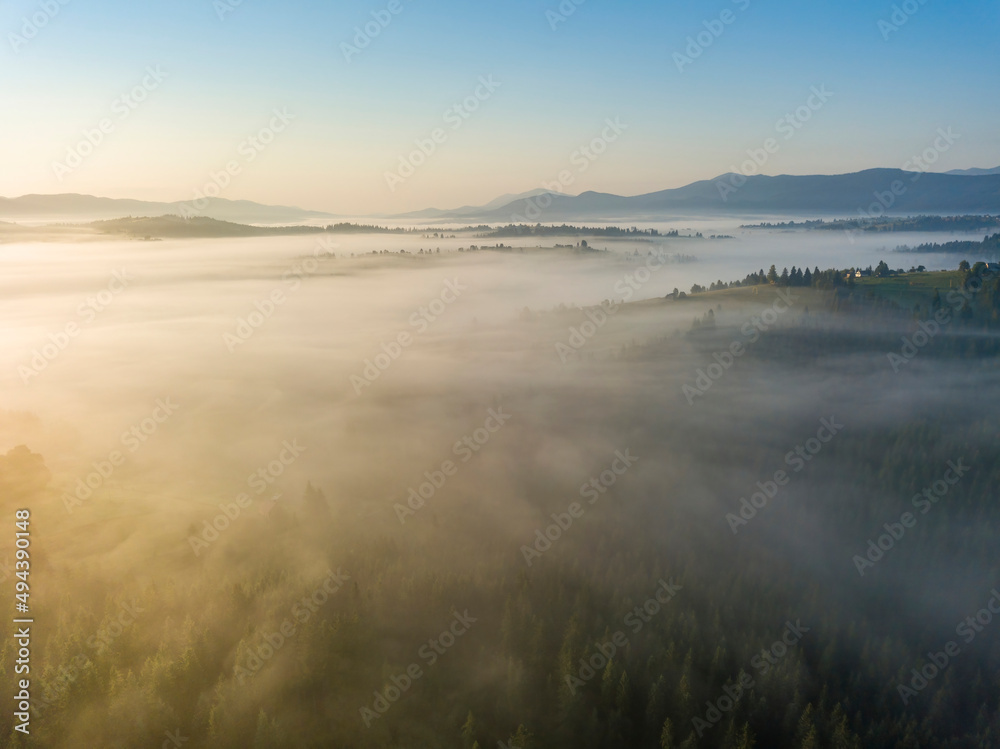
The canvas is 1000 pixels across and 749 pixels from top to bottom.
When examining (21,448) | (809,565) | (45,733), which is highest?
(21,448)

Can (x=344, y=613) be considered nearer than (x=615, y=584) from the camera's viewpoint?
Yes

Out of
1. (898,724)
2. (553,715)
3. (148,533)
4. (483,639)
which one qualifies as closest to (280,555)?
(148,533)

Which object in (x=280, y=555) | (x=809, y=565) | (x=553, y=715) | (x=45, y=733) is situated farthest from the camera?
(x=809, y=565)

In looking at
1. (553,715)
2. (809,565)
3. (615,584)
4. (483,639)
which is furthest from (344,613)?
(809,565)

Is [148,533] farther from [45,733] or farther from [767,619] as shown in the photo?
[767,619]

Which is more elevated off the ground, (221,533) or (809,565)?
(221,533)

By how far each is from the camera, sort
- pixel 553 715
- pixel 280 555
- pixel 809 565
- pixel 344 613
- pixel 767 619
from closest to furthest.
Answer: pixel 553 715, pixel 344 613, pixel 767 619, pixel 280 555, pixel 809 565

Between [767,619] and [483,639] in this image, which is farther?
[767,619]

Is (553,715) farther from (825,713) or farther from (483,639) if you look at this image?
(825,713)

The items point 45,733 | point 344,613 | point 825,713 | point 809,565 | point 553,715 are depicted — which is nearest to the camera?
point 45,733
